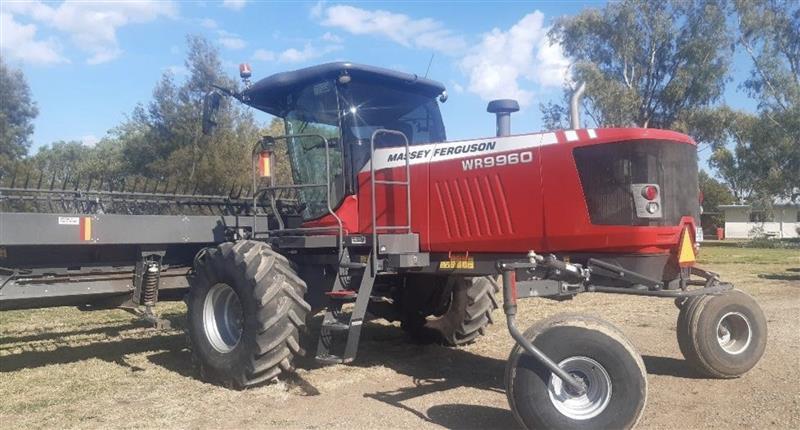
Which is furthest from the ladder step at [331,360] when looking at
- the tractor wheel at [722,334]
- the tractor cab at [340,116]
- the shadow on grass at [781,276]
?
the shadow on grass at [781,276]

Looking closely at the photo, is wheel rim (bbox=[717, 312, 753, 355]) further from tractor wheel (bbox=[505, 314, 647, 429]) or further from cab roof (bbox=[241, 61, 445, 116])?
cab roof (bbox=[241, 61, 445, 116])

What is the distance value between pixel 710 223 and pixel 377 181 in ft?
176

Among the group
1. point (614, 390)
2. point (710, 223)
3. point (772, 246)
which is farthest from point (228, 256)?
point (710, 223)

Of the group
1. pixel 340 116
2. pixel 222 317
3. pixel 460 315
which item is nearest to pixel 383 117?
pixel 340 116

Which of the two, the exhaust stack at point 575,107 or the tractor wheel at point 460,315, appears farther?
the tractor wheel at point 460,315

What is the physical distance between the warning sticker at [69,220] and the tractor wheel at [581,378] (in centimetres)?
437

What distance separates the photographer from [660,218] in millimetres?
5047

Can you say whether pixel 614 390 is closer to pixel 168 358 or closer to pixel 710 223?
pixel 168 358

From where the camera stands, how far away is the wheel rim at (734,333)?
250 inches

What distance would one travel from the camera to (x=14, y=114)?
4397 cm

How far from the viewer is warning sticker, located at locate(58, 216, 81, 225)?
6.54 metres

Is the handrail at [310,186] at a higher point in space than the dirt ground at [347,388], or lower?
higher

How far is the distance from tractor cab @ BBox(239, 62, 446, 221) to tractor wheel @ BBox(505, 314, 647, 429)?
248 centimetres

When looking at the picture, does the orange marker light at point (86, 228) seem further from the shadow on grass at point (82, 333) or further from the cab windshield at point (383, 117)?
the cab windshield at point (383, 117)
